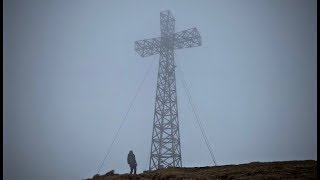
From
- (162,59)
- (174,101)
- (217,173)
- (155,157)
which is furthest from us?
(162,59)

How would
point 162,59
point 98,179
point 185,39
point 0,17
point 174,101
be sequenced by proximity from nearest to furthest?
point 0,17 → point 98,179 → point 174,101 → point 162,59 → point 185,39

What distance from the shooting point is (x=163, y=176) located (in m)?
11.8

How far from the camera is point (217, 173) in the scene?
38.6ft

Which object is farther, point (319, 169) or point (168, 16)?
point (168, 16)

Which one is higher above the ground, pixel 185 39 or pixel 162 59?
pixel 185 39

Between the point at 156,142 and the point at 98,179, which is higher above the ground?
the point at 156,142

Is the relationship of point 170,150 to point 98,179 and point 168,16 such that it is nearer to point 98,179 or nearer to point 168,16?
point 98,179

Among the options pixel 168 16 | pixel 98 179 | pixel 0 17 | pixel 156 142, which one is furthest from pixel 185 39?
pixel 0 17

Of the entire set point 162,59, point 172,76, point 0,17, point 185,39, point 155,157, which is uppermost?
point 185,39

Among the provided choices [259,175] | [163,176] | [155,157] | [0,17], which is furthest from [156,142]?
[0,17]

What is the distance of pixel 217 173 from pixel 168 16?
59.5 feet

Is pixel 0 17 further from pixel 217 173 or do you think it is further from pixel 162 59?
pixel 162 59

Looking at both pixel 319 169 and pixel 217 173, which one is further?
pixel 217 173

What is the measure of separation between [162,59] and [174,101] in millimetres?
4307
